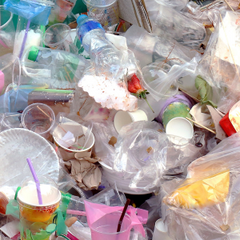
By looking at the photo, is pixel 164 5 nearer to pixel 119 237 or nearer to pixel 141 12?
pixel 141 12

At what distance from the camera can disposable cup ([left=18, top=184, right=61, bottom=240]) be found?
2.59 feet

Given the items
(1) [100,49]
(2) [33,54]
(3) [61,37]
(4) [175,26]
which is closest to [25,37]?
(2) [33,54]

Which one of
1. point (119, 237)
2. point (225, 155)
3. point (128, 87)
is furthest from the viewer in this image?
point (128, 87)

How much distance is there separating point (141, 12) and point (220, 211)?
3.28 feet

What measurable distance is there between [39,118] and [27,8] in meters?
0.57

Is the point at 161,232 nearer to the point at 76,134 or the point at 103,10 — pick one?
the point at 76,134

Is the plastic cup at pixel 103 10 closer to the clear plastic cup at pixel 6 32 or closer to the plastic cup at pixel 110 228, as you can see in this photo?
the clear plastic cup at pixel 6 32

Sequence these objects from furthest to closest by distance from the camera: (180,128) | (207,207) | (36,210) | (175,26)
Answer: (175,26), (180,128), (207,207), (36,210)

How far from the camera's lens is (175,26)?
4.85 ft

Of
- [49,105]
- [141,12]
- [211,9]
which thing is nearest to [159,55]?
[141,12]

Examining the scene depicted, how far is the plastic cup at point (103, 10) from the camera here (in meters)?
1.55

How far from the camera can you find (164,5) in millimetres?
1485

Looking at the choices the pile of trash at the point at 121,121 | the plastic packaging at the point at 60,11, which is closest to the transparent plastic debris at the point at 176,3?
the pile of trash at the point at 121,121

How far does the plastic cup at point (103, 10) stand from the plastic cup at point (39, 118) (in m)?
0.67
